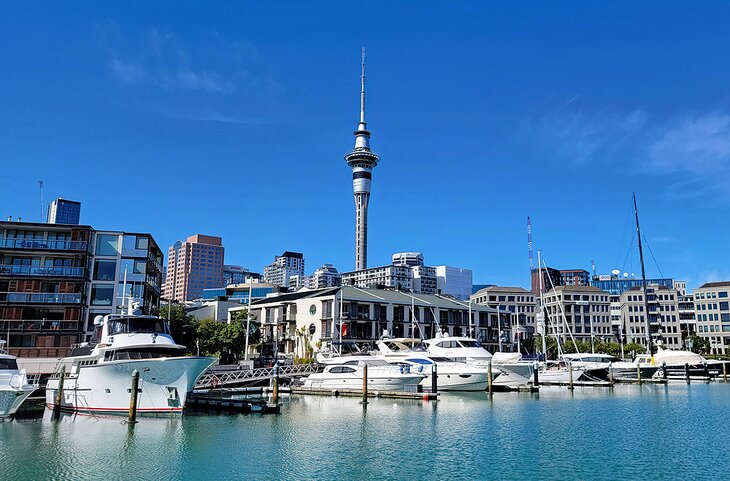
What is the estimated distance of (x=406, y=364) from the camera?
60.6 meters

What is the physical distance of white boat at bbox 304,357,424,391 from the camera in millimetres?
56625

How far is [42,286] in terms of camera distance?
203ft

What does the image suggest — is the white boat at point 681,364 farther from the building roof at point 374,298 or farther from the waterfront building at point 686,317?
the waterfront building at point 686,317

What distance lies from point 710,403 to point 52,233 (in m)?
66.7

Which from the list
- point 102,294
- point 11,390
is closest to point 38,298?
point 102,294

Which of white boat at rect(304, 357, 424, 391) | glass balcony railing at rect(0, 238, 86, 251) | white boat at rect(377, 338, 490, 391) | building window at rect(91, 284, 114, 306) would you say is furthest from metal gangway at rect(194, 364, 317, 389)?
glass balcony railing at rect(0, 238, 86, 251)

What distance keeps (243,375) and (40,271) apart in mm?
23446

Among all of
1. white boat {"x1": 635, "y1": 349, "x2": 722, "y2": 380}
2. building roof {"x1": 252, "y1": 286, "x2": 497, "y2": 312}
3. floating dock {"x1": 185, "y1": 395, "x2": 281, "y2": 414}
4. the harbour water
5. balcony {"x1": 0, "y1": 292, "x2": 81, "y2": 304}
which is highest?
building roof {"x1": 252, "y1": 286, "x2": 497, "y2": 312}

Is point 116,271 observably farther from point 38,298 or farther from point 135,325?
point 135,325

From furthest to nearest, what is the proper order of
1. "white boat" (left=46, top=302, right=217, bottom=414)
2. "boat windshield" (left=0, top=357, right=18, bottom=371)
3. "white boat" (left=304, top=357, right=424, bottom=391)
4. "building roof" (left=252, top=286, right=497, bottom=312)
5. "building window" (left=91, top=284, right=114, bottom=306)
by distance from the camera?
"building roof" (left=252, top=286, right=497, bottom=312), "building window" (left=91, top=284, right=114, bottom=306), "white boat" (left=304, top=357, right=424, bottom=391), "boat windshield" (left=0, top=357, right=18, bottom=371), "white boat" (left=46, top=302, right=217, bottom=414)

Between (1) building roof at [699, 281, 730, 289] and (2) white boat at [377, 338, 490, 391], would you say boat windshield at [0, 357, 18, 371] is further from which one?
(1) building roof at [699, 281, 730, 289]

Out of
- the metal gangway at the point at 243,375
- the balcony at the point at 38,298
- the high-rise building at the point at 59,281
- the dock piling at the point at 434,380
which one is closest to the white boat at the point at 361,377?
the dock piling at the point at 434,380

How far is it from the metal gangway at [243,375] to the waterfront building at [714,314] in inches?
4817

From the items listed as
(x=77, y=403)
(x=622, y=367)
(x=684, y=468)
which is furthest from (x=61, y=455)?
(x=622, y=367)
